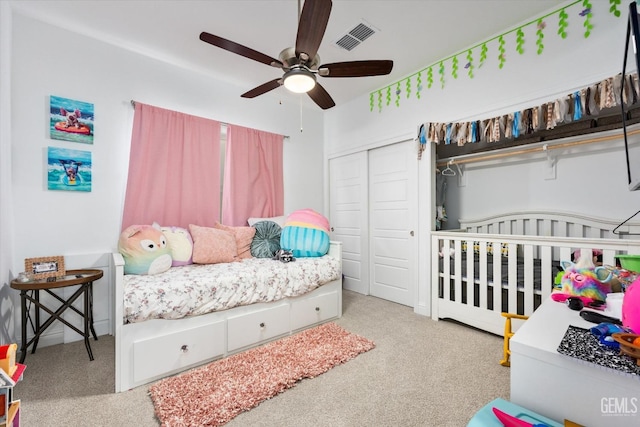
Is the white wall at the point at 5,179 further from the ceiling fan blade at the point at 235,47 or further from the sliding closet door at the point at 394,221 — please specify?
the sliding closet door at the point at 394,221

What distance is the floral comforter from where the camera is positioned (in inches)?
69.0

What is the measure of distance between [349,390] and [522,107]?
2.60 meters

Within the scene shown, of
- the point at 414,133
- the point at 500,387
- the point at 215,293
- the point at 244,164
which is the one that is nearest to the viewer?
the point at 500,387

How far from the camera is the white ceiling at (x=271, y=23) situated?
211 cm

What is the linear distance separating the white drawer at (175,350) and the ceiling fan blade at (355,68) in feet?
6.26

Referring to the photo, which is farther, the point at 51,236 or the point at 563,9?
the point at 51,236

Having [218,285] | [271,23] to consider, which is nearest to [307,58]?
[271,23]

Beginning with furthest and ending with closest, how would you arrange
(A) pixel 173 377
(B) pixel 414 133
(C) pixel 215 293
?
(B) pixel 414 133 < (C) pixel 215 293 < (A) pixel 173 377

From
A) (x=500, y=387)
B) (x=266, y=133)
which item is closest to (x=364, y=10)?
(x=266, y=133)

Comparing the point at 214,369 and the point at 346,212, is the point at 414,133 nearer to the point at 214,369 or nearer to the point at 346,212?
the point at 346,212

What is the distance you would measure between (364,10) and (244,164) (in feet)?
6.43

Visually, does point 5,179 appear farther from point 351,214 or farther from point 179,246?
point 351,214

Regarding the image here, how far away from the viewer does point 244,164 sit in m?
3.31

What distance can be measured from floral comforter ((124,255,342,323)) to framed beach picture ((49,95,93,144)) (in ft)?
4.43
